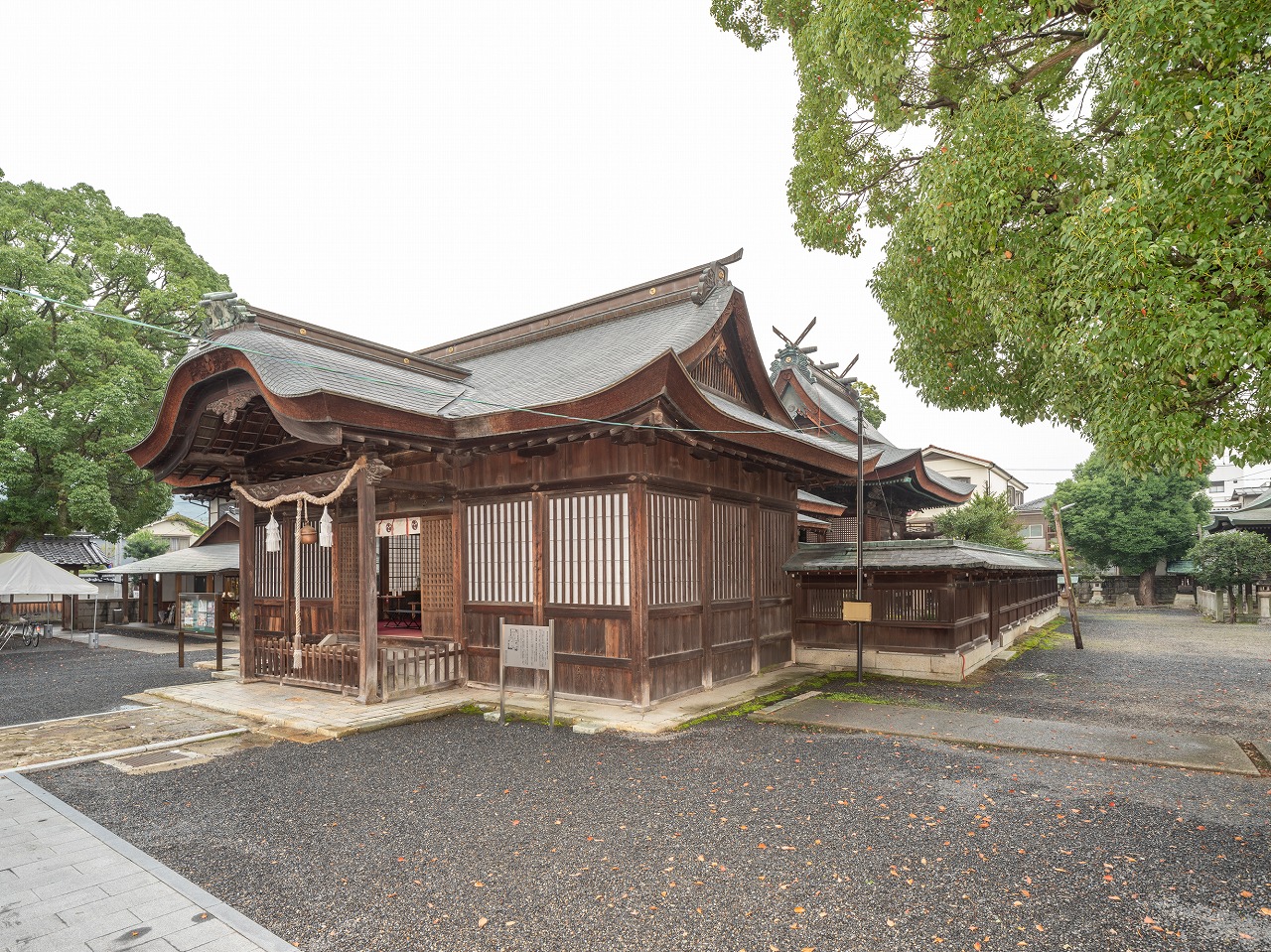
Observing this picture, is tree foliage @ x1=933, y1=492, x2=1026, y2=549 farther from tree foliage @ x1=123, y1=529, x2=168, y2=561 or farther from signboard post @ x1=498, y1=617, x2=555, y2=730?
tree foliage @ x1=123, y1=529, x2=168, y2=561

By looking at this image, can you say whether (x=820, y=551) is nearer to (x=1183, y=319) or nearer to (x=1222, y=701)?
(x=1222, y=701)

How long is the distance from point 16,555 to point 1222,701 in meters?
26.0

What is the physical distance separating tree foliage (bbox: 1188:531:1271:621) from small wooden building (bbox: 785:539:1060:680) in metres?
17.6

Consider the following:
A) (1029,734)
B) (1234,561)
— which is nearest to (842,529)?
(1029,734)

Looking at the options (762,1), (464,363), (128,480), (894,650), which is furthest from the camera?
(128,480)

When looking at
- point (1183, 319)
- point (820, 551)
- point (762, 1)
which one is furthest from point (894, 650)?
point (762, 1)

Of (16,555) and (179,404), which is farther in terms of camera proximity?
(16,555)

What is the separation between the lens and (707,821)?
5352 mm

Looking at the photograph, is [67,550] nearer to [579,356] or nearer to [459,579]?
[459,579]

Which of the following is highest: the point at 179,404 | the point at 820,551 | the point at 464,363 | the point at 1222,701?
the point at 464,363

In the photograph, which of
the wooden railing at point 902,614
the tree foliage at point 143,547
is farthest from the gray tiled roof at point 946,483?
the tree foliage at point 143,547

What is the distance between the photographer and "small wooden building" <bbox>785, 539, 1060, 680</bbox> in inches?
478

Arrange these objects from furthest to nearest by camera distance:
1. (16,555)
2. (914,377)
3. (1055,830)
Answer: (16,555)
(914,377)
(1055,830)

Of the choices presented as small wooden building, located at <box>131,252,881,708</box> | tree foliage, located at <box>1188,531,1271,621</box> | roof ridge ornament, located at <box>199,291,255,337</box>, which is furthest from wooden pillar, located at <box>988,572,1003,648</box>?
tree foliage, located at <box>1188,531,1271,621</box>
